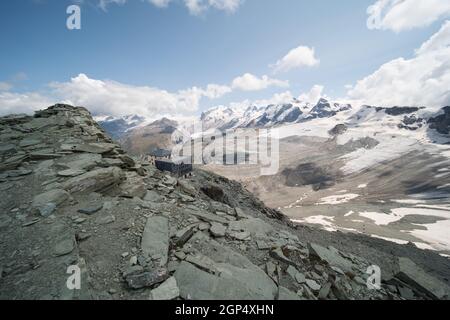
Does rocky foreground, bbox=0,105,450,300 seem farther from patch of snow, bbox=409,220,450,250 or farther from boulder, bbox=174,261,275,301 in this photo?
patch of snow, bbox=409,220,450,250

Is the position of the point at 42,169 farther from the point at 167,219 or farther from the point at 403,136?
the point at 403,136

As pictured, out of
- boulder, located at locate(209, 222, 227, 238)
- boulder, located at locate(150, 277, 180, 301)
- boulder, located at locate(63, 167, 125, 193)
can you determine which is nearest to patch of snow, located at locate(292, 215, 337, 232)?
boulder, located at locate(209, 222, 227, 238)

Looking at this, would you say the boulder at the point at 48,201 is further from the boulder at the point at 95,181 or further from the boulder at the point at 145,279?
the boulder at the point at 145,279

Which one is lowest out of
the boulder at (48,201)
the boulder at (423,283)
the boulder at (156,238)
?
A: the boulder at (423,283)

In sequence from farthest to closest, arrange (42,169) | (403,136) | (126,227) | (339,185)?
1. (403,136)
2. (339,185)
3. (42,169)
4. (126,227)

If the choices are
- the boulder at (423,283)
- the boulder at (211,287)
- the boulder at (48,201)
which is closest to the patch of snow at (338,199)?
the boulder at (423,283)

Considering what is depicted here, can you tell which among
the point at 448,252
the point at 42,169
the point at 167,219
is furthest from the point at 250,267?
A: the point at 448,252

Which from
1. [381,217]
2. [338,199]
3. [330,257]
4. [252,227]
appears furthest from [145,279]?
[338,199]

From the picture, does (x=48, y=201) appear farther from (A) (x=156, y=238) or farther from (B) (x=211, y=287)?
(B) (x=211, y=287)

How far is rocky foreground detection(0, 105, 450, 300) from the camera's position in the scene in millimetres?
6652

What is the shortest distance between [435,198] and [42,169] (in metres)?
111

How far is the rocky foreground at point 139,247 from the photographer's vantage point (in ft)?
21.8

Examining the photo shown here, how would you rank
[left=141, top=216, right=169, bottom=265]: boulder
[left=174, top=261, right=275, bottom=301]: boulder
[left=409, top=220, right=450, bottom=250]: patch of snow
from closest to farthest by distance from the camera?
[left=174, top=261, right=275, bottom=301]: boulder → [left=141, top=216, right=169, bottom=265]: boulder → [left=409, top=220, right=450, bottom=250]: patch of snow

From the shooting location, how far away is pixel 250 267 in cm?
819
